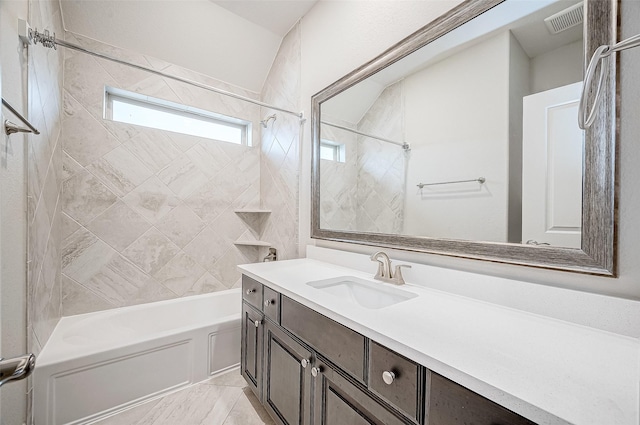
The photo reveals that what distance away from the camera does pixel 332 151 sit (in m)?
1.81

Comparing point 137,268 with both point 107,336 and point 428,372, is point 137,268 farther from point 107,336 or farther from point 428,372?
point 428,372

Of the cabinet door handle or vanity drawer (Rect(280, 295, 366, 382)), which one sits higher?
vanity drawer (Rect(280, 295, 366, 382))

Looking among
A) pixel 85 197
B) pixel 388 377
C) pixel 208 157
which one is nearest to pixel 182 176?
pixel 208 157

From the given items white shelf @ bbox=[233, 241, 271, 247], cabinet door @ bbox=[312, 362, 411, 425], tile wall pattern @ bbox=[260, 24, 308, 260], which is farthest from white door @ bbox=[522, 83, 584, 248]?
white shelf @ bbox=[233, 241, 271, 247]

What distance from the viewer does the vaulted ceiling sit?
1884mm

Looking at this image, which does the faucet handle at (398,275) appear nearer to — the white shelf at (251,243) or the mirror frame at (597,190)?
the mirror frame at (597,190)

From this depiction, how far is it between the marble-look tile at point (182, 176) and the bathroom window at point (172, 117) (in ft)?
1.00

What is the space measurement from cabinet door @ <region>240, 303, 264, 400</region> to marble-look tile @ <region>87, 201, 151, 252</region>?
1.27m

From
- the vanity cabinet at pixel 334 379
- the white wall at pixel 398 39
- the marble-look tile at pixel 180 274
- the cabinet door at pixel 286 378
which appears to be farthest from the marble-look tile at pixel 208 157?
the cabinet door at pixel 286 378

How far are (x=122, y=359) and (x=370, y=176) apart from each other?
6.11 ft

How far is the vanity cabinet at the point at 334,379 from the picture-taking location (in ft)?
1.94

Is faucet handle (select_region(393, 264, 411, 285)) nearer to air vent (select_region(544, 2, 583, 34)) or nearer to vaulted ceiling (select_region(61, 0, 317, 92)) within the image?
air vent (select_region(544, 2, 583, 34))

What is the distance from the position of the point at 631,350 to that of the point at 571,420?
0.42 metres

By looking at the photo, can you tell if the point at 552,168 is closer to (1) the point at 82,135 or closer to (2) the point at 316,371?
(2) the point at 316,371
